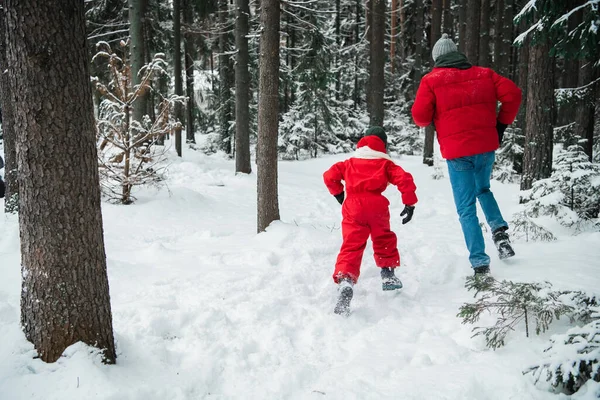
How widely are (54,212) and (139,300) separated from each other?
4.33 feet

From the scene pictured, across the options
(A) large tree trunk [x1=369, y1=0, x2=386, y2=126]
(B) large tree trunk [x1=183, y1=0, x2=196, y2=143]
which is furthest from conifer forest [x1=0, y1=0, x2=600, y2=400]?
(B) large tree trunk [x1=183, y1=0, x2=196, y2=143]

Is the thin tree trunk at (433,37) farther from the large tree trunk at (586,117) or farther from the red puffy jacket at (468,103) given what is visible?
the red puffy jacket at (468,103)

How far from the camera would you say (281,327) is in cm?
303

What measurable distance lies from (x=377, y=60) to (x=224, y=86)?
902cm

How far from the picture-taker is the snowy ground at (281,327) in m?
2.19

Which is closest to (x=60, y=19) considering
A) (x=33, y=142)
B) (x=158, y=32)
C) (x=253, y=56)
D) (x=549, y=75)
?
(x=33, y=142)

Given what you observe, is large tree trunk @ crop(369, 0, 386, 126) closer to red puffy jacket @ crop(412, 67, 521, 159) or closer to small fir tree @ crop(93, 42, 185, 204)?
small fir tree @ crop(93, 42, 185, 204)

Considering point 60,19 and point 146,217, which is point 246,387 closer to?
point 60,19

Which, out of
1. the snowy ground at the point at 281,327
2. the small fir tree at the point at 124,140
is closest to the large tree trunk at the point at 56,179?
the snowy ground at the point at 281,327

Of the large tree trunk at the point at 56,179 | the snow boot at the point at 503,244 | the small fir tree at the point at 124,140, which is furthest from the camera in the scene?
the small fir tree at the point at 124,140

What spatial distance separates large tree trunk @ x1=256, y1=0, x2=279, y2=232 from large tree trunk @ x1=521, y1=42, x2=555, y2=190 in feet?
14.9

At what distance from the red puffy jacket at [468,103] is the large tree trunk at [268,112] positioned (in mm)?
2465

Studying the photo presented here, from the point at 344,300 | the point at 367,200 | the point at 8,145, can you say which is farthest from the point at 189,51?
the point at 344,300

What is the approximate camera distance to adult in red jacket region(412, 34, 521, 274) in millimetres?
3516
